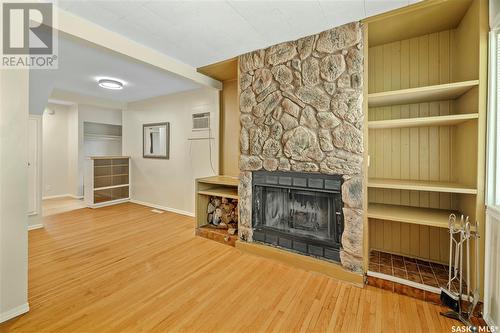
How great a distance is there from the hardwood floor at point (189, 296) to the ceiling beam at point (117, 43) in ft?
7.76

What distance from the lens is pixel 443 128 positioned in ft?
7.60

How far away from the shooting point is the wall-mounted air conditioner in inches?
165

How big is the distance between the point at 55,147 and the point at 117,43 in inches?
214

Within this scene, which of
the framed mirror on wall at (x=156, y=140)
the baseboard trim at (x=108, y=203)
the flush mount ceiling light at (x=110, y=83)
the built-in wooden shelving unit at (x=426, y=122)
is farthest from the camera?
the baseboard trim at (x=108, y=203)

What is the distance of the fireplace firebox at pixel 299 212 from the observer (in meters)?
2.39

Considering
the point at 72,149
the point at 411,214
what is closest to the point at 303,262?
the point at 411,214

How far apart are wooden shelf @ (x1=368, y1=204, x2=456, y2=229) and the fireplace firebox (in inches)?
15.0

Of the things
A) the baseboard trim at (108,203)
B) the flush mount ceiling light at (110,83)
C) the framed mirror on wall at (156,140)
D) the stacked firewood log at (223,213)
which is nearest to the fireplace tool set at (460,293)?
the stacked firewood log at (223,213)

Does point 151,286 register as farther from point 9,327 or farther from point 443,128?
point 443,128

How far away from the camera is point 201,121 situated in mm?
4281

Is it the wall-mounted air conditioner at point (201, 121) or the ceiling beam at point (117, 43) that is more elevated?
the ceiling beam at point (117, 43)

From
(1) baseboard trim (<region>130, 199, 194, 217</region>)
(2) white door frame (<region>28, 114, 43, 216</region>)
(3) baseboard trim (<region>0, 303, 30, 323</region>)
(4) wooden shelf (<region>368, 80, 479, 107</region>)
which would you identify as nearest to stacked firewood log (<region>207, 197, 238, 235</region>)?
(1) baseboard trim (<region>130, 199, 194, 217</region>)

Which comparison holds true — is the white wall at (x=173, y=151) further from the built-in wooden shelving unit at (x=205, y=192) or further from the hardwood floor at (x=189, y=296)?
the hardwood floor at (x=189, y=296)

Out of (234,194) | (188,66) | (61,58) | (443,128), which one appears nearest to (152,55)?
(188,66)
